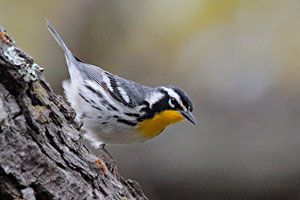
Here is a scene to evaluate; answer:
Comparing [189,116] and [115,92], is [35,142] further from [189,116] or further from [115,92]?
[115,92]

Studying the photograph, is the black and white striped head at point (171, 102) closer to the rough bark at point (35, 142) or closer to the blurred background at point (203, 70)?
the blurred background at point (203, 70)

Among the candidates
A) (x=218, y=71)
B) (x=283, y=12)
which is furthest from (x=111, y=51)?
(x=283, y=12)

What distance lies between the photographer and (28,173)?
2.72m

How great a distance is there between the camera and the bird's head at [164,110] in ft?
17.4

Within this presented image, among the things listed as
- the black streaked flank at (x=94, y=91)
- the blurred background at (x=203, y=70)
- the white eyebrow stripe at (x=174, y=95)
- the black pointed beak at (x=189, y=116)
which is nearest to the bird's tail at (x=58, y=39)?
the black streaked flank at (x=94, y=91)

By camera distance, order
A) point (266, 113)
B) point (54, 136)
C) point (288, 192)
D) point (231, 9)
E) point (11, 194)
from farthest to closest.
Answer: point (231, 9) < point (266, 113) < point (288, 192) < point (54, 136) < point (11, 194)

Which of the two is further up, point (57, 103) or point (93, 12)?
point (93, 12)

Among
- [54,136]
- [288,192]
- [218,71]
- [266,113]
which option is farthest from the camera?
[218,71]

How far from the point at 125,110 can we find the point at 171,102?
0.37 m

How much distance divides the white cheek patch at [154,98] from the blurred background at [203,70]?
116 cm

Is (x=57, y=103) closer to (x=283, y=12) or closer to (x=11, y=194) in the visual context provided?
(x=11, y=194)

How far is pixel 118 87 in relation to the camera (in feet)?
18.5

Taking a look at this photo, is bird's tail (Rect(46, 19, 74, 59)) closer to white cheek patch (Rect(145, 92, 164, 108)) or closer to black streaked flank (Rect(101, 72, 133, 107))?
black streaked flank (Rect(101, 72, 133, 107))

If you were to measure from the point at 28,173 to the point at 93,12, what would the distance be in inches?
252
